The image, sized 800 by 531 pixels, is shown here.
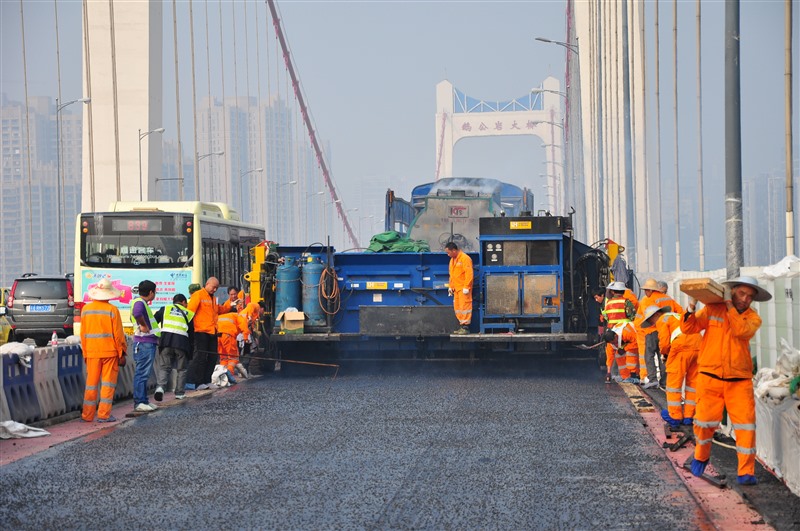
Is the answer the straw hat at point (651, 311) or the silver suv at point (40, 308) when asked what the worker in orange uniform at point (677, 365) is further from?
the silver suv at point (40, 308)

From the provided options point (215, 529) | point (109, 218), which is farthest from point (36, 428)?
point (109, 218)

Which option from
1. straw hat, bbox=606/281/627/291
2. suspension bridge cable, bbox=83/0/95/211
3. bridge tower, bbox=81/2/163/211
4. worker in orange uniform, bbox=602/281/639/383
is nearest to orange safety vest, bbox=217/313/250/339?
worker in orange uniform, bbox=602/281/639/383

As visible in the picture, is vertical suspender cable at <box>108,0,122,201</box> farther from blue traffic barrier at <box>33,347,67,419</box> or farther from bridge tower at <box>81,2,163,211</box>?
blue traffic barrier at <box>33,347,67,419</box>

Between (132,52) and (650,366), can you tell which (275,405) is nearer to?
(650,366)

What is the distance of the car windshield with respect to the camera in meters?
30.1

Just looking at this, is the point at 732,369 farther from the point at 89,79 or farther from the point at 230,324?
the point at 89,79

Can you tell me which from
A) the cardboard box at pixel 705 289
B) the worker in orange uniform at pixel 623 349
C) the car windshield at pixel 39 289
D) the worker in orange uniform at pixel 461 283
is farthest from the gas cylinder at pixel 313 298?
the car windshield at pixel 39 289

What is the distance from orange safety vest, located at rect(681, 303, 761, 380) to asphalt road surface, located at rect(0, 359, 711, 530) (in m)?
0.89

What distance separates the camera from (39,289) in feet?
99.2

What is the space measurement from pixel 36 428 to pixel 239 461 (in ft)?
11.2

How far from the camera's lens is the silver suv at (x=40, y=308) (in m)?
29.8

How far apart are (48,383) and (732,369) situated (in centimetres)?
798

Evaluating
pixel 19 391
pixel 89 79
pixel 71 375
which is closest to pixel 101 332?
pixel 71 375

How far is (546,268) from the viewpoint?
1917cm
